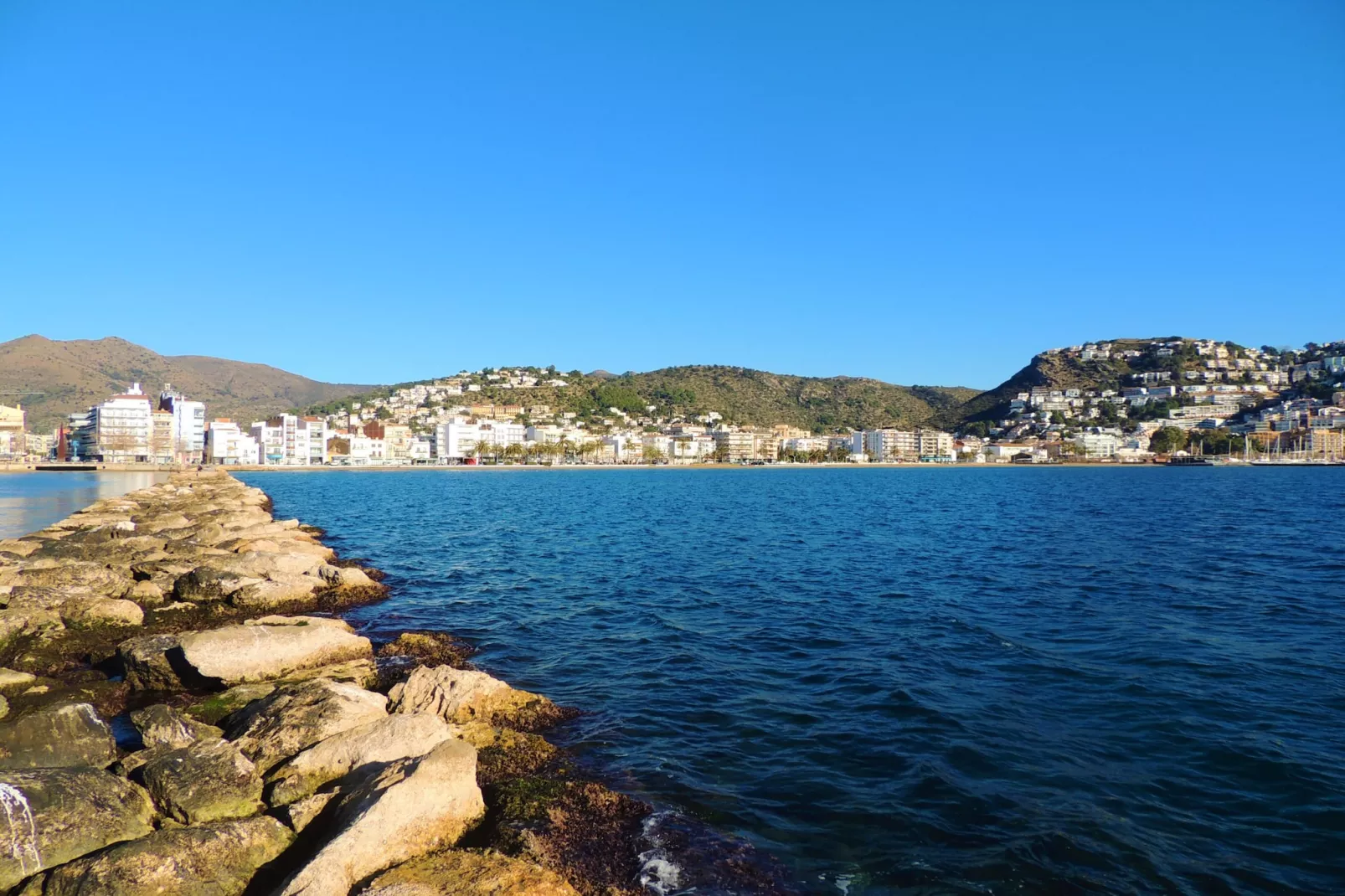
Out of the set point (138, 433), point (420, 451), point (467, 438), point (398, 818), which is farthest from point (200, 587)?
point (420, 451)

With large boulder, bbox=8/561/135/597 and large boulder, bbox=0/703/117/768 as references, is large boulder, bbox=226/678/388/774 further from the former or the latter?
large boulder, bbox=8/561/135/597

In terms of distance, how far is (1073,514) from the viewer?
42.7 metres

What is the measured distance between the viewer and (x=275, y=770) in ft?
25.9

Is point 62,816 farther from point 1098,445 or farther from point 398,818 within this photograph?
point 1098,445

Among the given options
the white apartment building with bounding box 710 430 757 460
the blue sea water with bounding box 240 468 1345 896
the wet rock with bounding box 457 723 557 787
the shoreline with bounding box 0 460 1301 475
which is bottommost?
the shoreline with bounding box 0 460 1301 475

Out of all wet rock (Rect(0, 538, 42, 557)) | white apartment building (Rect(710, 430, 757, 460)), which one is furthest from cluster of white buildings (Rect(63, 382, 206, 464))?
wet rock (Rect(0, 538, 42, 557))

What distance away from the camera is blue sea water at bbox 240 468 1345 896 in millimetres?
7215

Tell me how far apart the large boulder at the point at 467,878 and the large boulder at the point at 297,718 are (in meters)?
2.81

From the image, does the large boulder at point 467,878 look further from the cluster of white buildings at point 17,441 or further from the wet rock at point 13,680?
the cluster of white buildings at point 17,441

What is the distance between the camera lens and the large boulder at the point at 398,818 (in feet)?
18.9

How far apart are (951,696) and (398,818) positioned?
850 centimetres

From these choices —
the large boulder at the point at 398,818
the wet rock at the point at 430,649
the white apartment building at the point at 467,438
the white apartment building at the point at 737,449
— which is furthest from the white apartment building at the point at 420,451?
the large boulder at the point at 398,818

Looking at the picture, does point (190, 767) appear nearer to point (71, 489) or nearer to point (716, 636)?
point (716, 636)

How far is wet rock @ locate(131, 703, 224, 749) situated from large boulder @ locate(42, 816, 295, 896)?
2353 millimetres
